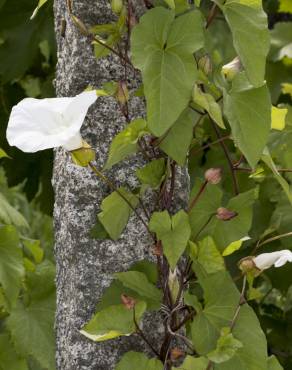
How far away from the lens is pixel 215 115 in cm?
114

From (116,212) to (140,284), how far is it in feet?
0.35

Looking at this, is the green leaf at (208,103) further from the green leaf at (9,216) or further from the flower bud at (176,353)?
the green leaf at (9,216)

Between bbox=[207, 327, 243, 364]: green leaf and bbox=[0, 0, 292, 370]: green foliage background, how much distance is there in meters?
0.05

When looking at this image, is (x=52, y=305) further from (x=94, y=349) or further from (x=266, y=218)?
(x=266, y=218)

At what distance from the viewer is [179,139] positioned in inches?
46.4

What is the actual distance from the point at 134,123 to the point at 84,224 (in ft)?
0.63

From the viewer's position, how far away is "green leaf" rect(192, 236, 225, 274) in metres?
1.22

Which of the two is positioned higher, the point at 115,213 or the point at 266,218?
the point at 115,213

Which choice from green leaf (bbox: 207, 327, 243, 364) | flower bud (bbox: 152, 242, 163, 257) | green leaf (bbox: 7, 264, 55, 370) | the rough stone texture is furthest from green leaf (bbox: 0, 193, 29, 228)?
green leaf (bbox: 207, 327, 243, 364)

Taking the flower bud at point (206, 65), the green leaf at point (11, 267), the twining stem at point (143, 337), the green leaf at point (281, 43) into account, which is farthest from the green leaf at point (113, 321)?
the green leaf at point (281, 43)

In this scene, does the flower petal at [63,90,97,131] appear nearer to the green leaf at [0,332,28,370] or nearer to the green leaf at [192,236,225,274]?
the green leaf at [192,236,225,274]

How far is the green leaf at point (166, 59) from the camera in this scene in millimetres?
1095

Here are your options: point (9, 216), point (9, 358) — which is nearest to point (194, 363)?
point (9, 358)

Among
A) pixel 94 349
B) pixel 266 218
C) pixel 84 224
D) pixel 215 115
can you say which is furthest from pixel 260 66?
pixel 266 218
